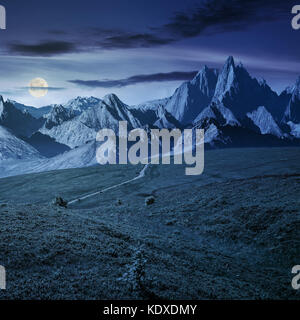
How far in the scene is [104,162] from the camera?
19838cm

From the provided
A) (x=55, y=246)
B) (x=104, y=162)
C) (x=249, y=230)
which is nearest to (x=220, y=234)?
(x=249, y=230)

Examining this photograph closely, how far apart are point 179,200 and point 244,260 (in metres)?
25.9

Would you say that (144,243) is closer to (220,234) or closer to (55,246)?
(55,246)

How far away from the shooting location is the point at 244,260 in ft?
80.7

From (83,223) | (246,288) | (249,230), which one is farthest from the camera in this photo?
(249,230)

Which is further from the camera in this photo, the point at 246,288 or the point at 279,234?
the point at 279,234

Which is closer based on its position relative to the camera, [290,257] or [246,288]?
[246,288]
